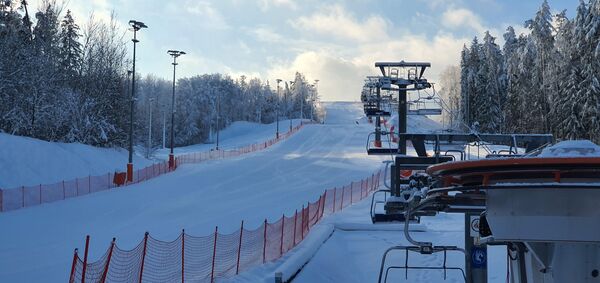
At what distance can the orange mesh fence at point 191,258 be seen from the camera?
11.2 m

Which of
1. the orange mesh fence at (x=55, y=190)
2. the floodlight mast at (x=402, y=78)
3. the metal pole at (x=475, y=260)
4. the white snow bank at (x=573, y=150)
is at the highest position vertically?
the floodlight mast at (x=402, y=78)

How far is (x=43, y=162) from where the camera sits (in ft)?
111

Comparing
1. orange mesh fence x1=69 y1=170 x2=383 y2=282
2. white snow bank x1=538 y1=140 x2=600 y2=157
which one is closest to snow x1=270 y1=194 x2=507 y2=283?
orange mesh fence x1=69 y1=170 x2=383 y2=282

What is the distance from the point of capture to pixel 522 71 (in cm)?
6338

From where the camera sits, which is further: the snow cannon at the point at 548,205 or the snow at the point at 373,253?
the snow at the point at 373,253

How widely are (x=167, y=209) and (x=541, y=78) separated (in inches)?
1803

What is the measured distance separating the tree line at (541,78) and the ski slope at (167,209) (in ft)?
37.6

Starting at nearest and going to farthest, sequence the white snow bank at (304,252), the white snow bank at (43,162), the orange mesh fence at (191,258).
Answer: the orange mesh fence at (191,258) → the white snow bank at (304,252) → the white snow bank at (43,162)

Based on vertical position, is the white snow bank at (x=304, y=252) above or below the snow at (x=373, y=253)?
above

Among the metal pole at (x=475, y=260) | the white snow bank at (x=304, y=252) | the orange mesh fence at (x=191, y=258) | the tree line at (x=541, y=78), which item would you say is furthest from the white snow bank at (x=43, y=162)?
the metal pole at (x=475, y=260)

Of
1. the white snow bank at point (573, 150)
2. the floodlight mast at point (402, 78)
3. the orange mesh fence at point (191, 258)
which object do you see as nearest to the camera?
the white snow bank at point (573, 150)

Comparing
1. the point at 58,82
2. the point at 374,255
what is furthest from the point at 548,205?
the point at 58,82

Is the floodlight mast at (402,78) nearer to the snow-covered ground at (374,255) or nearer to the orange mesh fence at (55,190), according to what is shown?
the snow-covered ground at (374,255)

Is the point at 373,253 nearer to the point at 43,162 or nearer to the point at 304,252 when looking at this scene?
the point at 304,252
